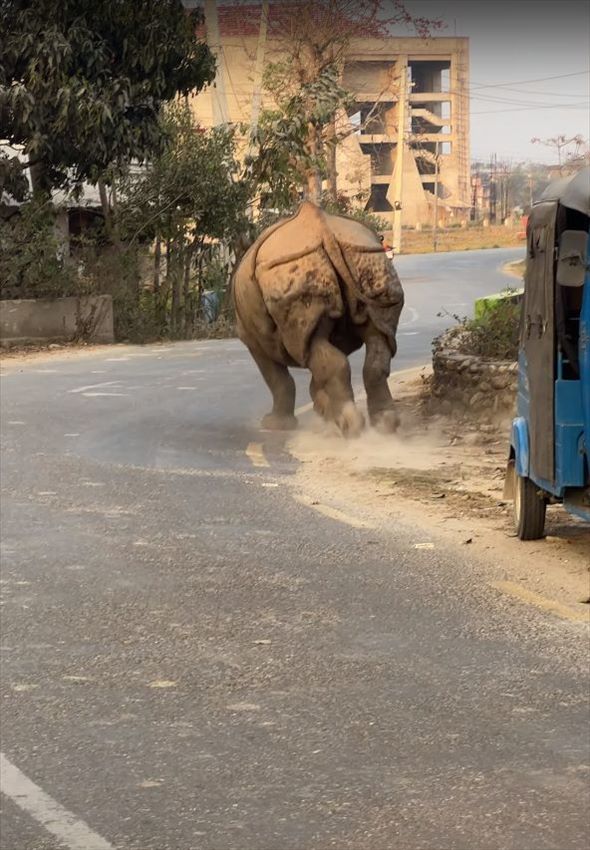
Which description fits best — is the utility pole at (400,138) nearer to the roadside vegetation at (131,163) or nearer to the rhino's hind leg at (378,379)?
the roadside vegetation at (131,163)

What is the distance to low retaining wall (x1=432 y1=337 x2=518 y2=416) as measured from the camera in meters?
15.2

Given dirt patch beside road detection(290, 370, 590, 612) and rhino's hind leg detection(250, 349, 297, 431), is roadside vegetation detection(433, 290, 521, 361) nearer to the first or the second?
dirt patch beside road detection(290, 370, 590, 612)

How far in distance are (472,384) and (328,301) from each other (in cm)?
232

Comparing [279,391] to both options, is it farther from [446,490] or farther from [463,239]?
[463,239]

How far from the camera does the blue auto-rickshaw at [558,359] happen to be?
8922mm

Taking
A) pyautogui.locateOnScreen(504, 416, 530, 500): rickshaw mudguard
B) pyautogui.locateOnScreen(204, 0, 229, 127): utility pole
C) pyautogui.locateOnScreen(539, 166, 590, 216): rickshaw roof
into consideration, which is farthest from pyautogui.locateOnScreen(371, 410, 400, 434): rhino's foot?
pyautogui.locateOnScreen(204, 0, 229, 127): utility pole

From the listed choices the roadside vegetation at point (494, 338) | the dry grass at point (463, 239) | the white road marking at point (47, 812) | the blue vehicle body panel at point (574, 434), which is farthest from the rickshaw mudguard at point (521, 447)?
the dry grass at point (463, 239)

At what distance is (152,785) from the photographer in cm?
571

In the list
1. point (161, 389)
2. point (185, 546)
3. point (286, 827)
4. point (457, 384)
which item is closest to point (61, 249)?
point (161, 389)

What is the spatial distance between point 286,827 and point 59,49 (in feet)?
66.8

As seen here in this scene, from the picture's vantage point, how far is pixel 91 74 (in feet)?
81.5

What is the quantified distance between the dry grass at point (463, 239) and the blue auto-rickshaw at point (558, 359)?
69.9 metres

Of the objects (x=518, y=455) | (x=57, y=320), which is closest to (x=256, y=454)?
(x=518, y=455)

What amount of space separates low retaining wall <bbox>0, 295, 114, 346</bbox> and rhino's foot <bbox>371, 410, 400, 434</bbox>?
12.1m
